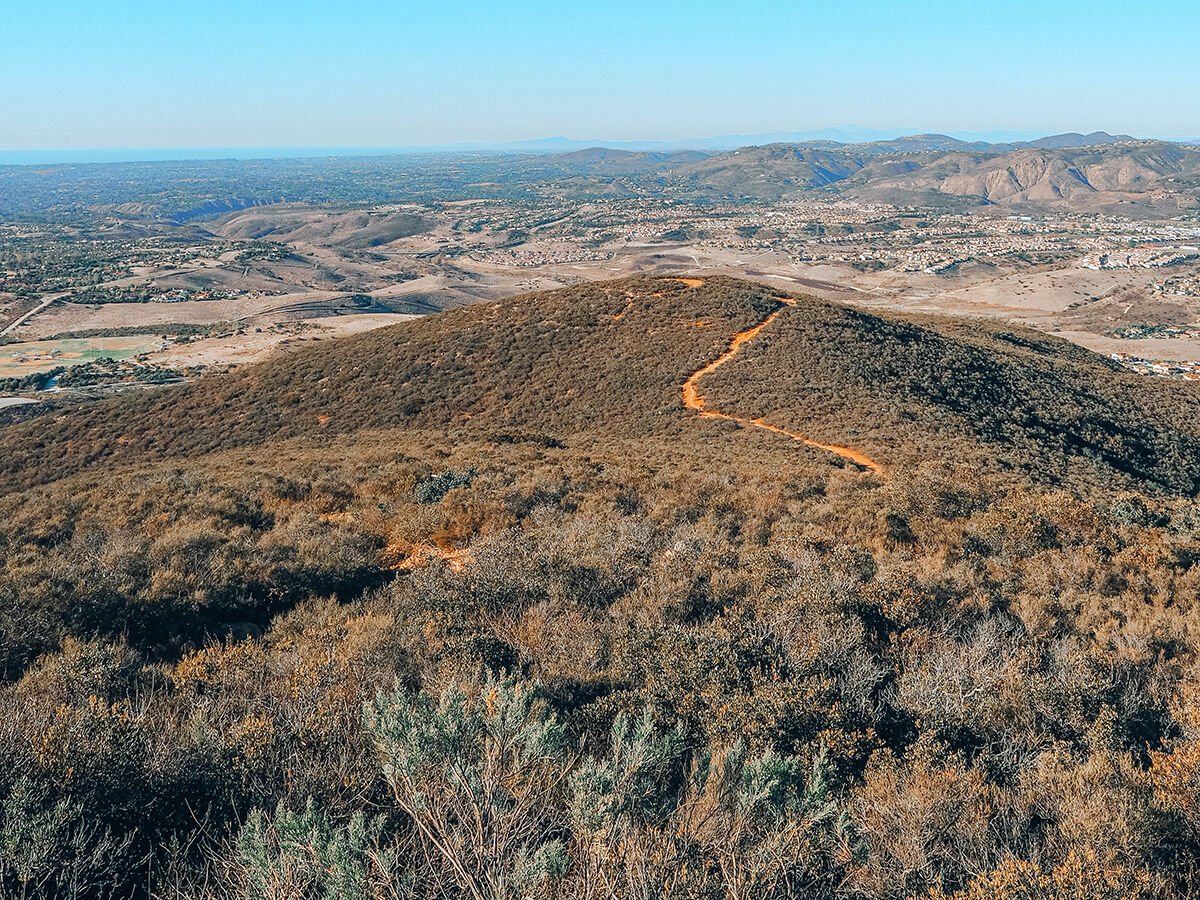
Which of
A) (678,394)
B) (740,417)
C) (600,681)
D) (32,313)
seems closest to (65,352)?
(32,313)

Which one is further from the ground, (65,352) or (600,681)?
(600,681)

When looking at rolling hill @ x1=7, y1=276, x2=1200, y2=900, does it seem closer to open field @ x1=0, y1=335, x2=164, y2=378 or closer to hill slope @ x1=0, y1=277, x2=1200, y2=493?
hill slope @ x1=0, y1=277, x2=1200, y2=493

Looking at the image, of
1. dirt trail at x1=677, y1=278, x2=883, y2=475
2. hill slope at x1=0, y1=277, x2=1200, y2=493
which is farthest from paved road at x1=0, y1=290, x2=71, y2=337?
dirt trail at x1=677, y1=278, x2=883, y2=475

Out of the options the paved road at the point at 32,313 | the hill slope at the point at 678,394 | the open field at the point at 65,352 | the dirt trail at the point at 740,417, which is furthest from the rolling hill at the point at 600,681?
the paved road at the point at 32,313

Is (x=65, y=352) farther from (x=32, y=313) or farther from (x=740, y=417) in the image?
(x=740, y=417)

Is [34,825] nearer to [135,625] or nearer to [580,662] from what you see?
[580,662]
